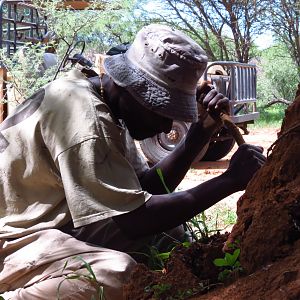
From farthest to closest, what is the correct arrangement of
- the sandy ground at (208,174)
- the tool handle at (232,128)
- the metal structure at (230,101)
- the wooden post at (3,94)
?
the wooden post at (3,94) → the metal structure at (230,101) → the sandy ground at (208,174) → the tool handle at (232,128)

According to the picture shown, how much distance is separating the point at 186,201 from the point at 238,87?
7.95m

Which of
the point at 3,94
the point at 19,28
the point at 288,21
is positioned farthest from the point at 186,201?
the point at 288,21

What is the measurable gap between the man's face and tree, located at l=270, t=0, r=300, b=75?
15.3 m

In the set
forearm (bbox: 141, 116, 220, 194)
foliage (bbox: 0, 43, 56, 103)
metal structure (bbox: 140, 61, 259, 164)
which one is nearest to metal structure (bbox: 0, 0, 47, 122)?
foliage (bbox: 0, 43, 56, 103)

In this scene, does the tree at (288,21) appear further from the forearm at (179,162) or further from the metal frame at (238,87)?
the forearm at (179,162)

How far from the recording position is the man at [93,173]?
2.63 m

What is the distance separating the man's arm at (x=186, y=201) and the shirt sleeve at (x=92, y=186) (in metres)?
0.06

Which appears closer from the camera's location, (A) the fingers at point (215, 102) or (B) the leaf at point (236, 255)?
(B) the leaf at point (236, 255)

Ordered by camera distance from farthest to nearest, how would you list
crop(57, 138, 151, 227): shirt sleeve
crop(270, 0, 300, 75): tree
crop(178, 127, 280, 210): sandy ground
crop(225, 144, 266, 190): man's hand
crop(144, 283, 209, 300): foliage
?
1. crop(270, 0, 300, 75): tree
2. crop(178, 127, 280, 210): sandy ground
3. crop(225, 144, 266, 190): man's hand
4. crop(57, 138, 151, 227): shirt sleeve
5. crop(144, 283, 209, 300): foliage

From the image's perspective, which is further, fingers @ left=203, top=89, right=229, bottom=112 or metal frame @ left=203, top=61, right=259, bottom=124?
Answer: metal frame @ left=203, top=61, right=259, bottom=124

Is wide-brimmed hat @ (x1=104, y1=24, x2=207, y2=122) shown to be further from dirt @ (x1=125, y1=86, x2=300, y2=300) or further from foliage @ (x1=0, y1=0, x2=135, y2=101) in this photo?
foliage @ (x1=0, y1=0, x2=135, y2=101)

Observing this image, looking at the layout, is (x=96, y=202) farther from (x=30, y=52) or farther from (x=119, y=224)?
(x=30, y=52)

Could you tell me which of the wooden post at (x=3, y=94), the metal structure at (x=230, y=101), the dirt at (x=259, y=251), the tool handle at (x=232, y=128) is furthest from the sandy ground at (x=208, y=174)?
the dirt at (x=259, y=251)

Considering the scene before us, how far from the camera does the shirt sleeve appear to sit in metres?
2.60
